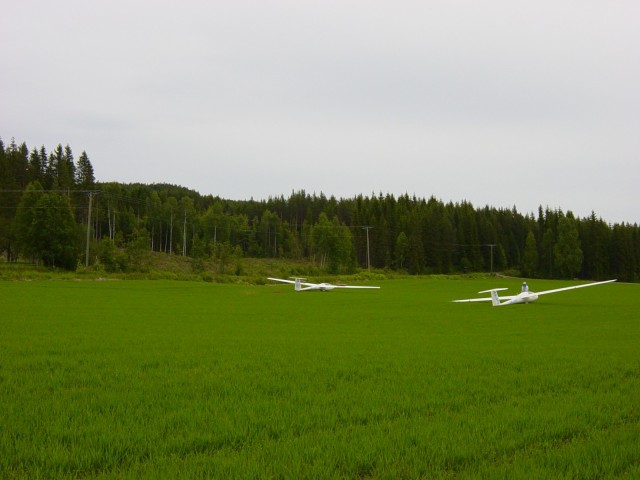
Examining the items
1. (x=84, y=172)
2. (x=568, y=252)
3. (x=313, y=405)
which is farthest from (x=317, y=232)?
(x=313, y=405)

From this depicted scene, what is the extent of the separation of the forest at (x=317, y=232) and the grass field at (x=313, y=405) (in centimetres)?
5984

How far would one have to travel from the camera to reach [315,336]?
20.8m

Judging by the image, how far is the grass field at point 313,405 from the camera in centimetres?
611

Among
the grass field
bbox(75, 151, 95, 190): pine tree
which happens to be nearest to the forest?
bbox(75, 151, 95, 190): pine tree

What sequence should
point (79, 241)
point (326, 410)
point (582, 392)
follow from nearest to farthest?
1. point (326, 410)
2. point (582, 392)
3. point (79, 241)

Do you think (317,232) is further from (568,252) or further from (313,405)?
(313,405)

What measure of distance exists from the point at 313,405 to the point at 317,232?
107m

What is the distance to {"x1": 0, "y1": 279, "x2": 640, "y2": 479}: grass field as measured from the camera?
6105 mm

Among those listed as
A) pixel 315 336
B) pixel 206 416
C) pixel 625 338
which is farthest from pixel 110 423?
pixel 625 338

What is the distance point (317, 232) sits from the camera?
116250 millimetres

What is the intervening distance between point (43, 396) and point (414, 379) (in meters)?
7.57

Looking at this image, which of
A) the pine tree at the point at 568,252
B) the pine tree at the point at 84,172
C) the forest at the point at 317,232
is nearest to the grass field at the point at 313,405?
the forest at the point at 317,232

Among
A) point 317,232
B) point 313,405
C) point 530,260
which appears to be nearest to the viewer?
point 313,405

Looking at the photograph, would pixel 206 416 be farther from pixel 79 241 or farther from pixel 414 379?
pixel 79 241
